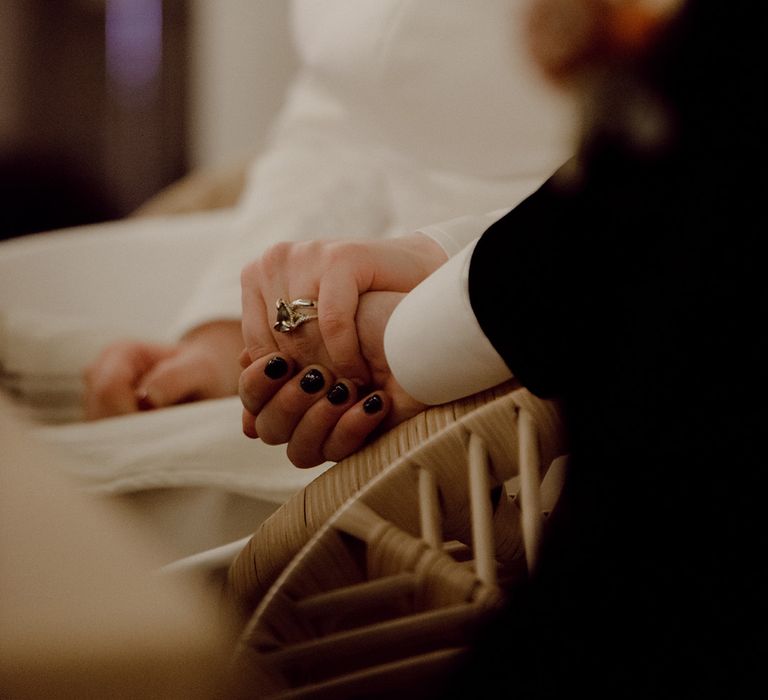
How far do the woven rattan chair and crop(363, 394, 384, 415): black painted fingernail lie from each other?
13mm

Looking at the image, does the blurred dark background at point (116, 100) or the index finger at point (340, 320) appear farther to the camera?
the blurred dark background at point (116, 100)

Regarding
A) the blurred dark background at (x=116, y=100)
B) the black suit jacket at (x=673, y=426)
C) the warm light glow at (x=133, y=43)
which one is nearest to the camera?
A: the black suit jacket at (x=673, y=426)

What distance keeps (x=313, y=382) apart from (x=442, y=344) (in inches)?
2.7

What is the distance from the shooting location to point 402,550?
0.34 meters

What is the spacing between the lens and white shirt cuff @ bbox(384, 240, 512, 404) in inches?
13.2

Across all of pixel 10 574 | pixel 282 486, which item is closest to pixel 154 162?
pixel 282 486

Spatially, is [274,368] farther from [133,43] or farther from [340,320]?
[133,43]

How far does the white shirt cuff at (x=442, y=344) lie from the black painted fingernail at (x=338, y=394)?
27 millimetres

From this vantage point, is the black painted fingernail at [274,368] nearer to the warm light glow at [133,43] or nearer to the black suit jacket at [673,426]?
the black suit jacket at [673,426]

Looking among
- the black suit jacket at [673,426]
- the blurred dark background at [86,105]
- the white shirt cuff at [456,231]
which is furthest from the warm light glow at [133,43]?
the black suit jacket at [673,426]

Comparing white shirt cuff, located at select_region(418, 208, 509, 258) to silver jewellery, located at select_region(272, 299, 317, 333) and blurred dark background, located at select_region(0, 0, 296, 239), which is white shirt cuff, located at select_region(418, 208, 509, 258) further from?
blurred dark background, located at select_region(0, 0, 296, 239)

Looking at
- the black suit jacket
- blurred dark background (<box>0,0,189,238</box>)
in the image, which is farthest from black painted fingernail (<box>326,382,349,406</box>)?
blurred dark background (<box>0,0,189,238</box>)

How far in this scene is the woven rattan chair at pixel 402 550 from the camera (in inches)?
12.9

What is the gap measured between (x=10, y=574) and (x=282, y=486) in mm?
237
